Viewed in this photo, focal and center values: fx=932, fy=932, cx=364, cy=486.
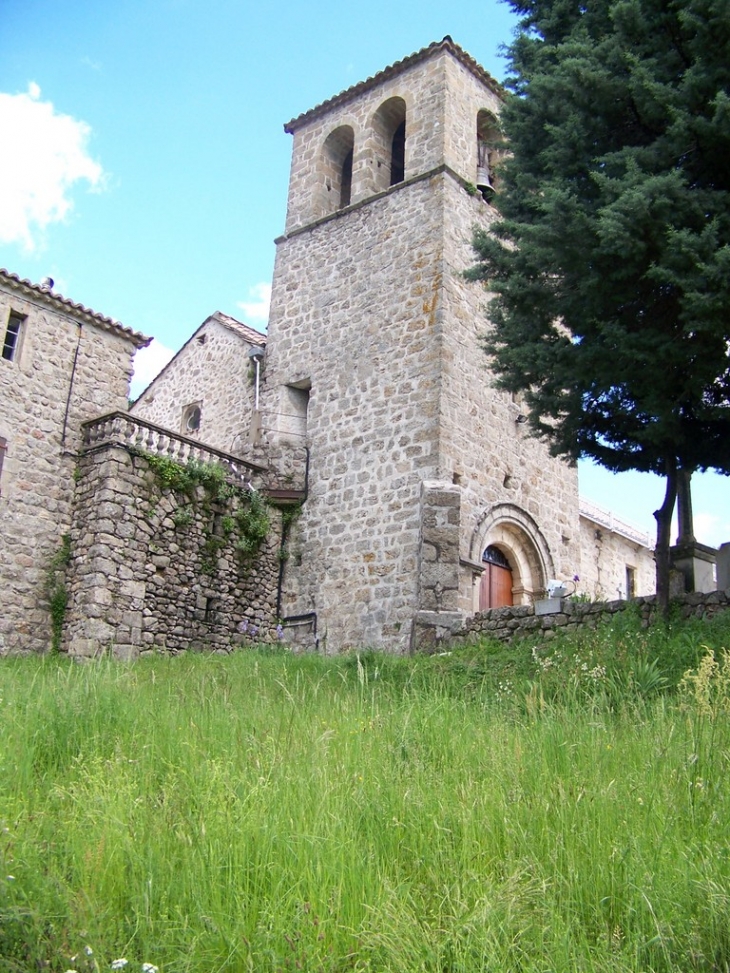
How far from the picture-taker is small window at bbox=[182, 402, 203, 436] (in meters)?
19.1

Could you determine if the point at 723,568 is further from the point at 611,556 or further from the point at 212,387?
the point at 611,556

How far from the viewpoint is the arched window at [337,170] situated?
1869 centimetres

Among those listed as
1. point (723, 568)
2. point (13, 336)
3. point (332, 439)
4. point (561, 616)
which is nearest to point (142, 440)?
point (13, 336)

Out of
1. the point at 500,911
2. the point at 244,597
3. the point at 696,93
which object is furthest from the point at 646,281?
the point at 244,597

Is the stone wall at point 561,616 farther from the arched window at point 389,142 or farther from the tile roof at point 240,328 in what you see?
the arched window at point 389,142

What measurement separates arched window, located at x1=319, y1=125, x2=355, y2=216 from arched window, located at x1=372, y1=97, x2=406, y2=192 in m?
0.80

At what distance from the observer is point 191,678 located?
9016 millimetres

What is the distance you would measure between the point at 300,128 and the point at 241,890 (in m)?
18.1

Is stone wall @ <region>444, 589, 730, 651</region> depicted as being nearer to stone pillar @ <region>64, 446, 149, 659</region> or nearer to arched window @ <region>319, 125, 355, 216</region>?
stone pillar @ <region>64, 446, 149, 659</region>

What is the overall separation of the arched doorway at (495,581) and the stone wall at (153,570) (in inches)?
141

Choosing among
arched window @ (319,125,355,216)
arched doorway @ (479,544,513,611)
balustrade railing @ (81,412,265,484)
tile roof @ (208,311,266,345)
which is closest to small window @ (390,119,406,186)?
arched window @ (319,125,355,216)

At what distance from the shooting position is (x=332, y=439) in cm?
1623

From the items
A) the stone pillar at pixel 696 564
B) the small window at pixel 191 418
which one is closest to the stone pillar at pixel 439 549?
the stone pillar at pixel 696 564

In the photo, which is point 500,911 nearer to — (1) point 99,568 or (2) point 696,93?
(2) point 696,93
